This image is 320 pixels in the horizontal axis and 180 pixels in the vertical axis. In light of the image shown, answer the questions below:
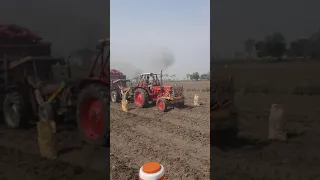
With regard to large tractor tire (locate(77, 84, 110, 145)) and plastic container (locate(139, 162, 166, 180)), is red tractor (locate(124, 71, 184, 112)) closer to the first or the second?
large tractor tire (locate(77, 84, 110, 145))

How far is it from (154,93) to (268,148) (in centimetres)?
490

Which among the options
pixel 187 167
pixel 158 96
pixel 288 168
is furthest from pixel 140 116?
pixel 288 168

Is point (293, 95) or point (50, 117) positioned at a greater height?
point (293, 95)

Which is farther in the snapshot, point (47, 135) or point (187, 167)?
point (187, 167)

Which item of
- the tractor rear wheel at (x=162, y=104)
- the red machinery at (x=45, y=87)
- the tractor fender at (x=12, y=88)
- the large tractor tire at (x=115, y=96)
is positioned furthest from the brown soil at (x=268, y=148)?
the large tractor tire at (x=115, y=96)

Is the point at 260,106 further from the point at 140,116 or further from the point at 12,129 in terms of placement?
the point at 140,116

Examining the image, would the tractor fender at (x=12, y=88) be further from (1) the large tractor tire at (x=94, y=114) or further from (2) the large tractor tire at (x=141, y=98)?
(2) the large tractor tire at (x=141, y=98)

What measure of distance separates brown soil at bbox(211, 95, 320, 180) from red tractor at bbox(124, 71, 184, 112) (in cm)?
383

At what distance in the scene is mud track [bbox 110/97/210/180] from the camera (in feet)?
9.18

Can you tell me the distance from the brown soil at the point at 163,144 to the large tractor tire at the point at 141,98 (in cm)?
89

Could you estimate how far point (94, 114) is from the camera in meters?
2.59

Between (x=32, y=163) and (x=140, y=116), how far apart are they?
13.5 ft

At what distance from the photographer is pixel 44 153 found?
6.93ft

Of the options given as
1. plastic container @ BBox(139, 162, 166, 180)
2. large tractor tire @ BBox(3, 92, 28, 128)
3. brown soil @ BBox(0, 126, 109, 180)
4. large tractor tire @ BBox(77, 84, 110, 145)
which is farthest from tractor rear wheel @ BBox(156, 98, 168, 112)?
plastic container @ BBox(139, 162, 166, 180)
